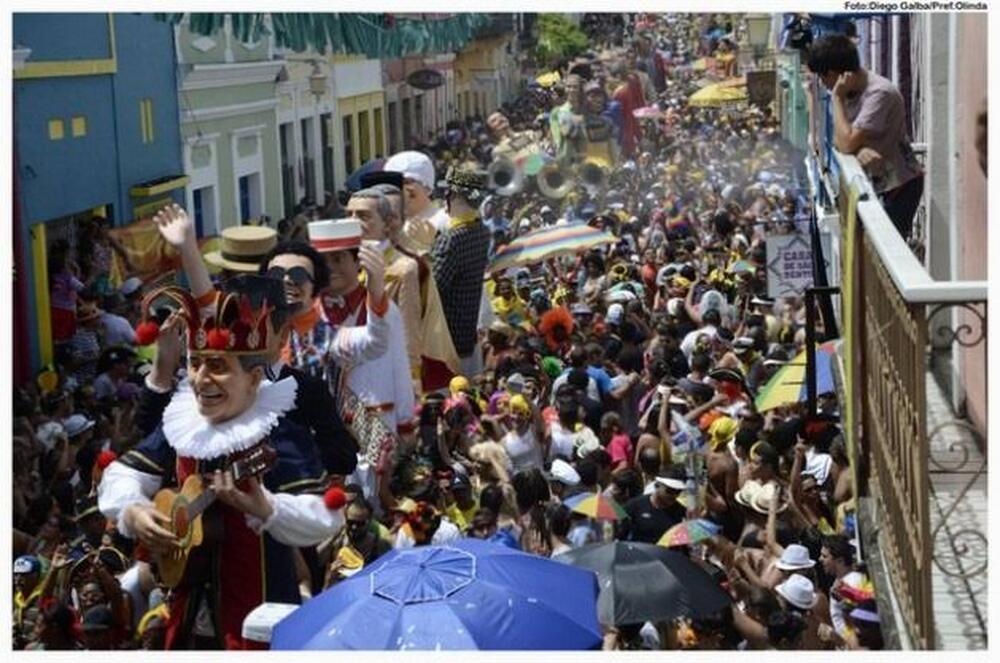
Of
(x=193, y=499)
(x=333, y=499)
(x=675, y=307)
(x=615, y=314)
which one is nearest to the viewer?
(x=193, y=499)

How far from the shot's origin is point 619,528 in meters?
8.23

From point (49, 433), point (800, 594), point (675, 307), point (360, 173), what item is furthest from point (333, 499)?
point (675, 307)

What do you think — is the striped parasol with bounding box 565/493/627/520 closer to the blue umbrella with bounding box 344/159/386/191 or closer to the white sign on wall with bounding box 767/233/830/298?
the blue umbrella with bounding box 344/159/386/191

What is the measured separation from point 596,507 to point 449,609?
7.28 feet

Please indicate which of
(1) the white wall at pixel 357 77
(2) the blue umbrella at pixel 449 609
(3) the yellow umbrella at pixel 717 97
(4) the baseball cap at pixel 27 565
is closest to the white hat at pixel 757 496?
(2) the blue umbrella at pixel 449 609

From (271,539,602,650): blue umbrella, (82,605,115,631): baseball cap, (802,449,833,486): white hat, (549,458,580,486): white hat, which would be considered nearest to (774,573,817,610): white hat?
(271,539,602,650): blue umbrella

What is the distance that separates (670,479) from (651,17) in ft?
98.3

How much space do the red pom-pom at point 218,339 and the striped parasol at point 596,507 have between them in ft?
8.48

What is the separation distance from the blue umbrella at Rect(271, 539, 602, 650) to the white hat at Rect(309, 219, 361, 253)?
167 cm

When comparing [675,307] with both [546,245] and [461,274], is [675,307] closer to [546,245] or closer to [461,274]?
[546,245]

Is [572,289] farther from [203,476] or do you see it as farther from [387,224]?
[203,476]

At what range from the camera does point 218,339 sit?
19.1 feet

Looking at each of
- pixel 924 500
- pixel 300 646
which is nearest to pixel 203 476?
pixel 300 646

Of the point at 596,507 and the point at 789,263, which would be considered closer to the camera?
the point at 596,507
